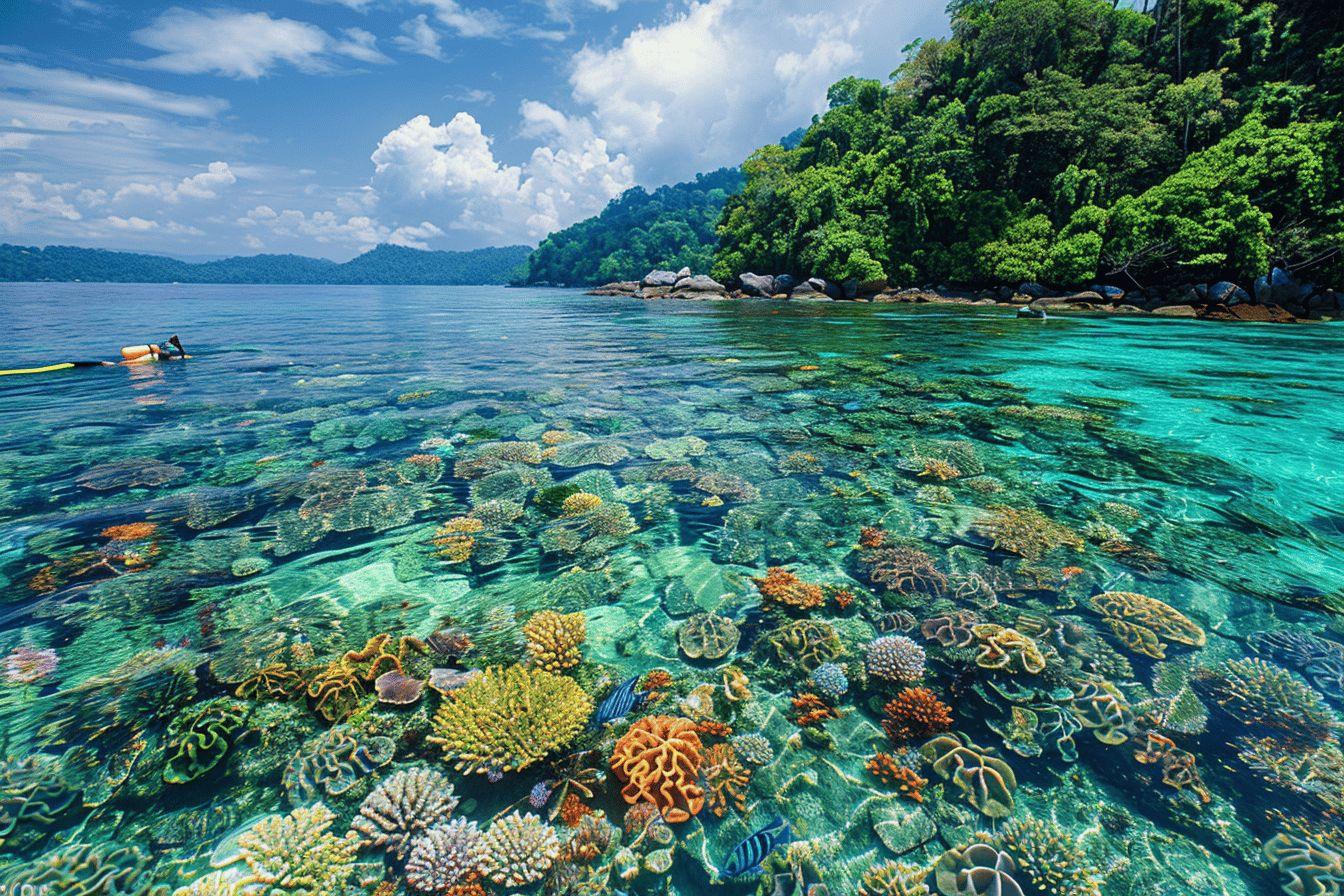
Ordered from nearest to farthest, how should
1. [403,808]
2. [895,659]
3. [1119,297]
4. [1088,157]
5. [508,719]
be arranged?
[403,808]
[508,719]
[895,659]
[1119,297]
[1088,157]

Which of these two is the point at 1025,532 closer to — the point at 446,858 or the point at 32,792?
the point at 446,858

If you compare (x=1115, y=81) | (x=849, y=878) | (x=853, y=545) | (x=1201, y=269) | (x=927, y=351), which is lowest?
(x=849, y=878)

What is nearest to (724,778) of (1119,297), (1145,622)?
(1145,622)

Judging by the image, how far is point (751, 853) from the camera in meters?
2.40

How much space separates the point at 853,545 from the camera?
5234 mm

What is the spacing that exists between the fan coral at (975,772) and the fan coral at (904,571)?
157 cm

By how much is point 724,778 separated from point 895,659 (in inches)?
63.8

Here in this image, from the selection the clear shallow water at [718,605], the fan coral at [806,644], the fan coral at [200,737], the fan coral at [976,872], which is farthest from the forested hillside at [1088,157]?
the fan coral at [200,737]

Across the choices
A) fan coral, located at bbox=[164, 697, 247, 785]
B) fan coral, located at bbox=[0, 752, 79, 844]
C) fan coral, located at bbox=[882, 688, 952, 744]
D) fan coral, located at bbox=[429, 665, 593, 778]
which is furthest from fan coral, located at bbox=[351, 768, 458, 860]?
fan coral, located at bbox=[882, 688, 952, 744]

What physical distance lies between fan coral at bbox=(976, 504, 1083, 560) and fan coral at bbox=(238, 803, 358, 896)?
18.7 ft

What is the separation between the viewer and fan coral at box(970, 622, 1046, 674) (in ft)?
11.9

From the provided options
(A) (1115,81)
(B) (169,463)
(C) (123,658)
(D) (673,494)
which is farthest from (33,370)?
(A) (1115,81)

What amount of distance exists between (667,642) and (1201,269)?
4260 cm

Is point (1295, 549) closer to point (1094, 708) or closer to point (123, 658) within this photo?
point (1094, 708)
